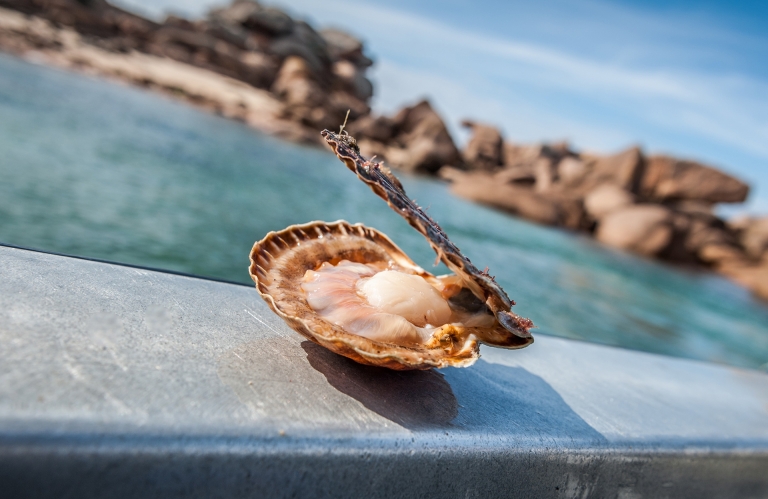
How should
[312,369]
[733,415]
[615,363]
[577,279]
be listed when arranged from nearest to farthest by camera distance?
[312,369], [733,415], [615,363], [577,279]

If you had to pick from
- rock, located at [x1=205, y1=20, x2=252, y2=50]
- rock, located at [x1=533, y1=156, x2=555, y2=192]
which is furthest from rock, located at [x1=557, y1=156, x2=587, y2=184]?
Result: rock, located at [x1=205, y1=20, x2=252, y2=50]

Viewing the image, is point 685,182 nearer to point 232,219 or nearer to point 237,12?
point 232,219

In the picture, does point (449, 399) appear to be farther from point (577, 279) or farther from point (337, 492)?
point (577, 279)

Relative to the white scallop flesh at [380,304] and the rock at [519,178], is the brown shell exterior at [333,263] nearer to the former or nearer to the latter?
the white scallop flesh at [380,304]

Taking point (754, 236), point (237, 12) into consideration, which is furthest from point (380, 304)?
point (237, 12)

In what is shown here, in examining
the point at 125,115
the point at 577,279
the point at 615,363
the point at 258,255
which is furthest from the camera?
the point at 125,115

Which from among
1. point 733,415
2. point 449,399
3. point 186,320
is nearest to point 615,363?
point 733,415
